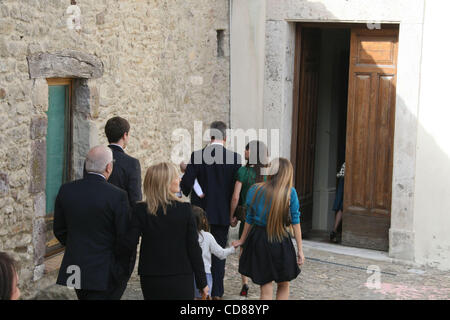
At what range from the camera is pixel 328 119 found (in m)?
10.6

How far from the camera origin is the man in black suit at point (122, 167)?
561 cm

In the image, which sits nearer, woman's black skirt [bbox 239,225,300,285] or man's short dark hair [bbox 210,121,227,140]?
woman's black skirt [bbox 239,225,300,285]

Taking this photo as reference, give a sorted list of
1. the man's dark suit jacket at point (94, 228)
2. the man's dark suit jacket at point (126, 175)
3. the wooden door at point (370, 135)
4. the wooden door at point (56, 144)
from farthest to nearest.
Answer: the wooden door at point (370, 135) < the wooden door at point (56, 144) < the man's dark suit jacket at point (126, 175) < the man's dark suit jacket at point (94, 228)

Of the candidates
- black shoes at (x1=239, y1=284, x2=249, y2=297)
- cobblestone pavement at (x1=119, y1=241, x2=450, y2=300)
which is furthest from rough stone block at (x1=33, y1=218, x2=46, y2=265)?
black shoes at (x1=239, y1=284, x2=249, y2=297)

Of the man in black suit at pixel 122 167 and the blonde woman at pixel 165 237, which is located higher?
the man in black suit at pixel 122 167

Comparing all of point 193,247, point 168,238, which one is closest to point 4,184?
point 168,238

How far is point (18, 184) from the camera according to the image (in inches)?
228

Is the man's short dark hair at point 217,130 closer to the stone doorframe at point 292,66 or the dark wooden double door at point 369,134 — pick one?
the stone doorframe at point 292,66

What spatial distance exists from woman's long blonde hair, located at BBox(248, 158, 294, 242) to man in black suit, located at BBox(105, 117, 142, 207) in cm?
99

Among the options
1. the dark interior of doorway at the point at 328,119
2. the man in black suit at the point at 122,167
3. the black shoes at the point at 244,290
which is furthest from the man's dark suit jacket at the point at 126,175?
the dark interior of doorway at the point at 328,119

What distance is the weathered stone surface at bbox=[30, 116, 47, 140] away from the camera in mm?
5945

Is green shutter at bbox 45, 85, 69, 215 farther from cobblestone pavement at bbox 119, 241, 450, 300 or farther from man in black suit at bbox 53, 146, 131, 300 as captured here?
man in black suit at bbox 53, 146, 131, 300

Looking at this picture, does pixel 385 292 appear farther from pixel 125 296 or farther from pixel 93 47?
pixel 93 47

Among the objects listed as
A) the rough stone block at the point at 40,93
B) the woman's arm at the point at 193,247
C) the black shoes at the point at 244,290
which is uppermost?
the rough stone block at the point at 40,93
